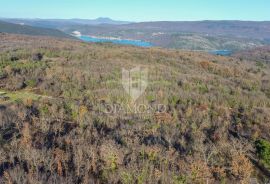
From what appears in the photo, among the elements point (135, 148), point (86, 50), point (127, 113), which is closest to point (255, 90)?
point (127, 113)

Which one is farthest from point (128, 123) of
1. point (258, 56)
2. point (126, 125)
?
point (258, 56)

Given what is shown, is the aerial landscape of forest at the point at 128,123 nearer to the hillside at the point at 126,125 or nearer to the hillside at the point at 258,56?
the hillside at the point at 126,125

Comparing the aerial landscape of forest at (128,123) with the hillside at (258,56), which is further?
the hillside at (258,56)

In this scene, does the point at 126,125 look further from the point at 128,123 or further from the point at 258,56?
the point at 258,56

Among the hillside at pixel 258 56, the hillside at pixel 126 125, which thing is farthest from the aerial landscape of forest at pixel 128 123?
the hillside at pixel 258 56

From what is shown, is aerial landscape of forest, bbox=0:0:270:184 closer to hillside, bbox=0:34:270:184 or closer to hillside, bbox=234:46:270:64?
hillside, bbox=0:34:270:184

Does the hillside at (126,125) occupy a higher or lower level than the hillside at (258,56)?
higher

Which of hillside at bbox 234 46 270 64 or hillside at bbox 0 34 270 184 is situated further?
hillside at bbox 234 46 270 64

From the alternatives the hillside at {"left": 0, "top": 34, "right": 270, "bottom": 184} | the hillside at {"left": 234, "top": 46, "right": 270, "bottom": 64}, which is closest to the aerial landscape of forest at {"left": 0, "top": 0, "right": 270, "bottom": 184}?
the hillside at {"left": 0, "top": 34, "right": 270, "bottom": 184}
